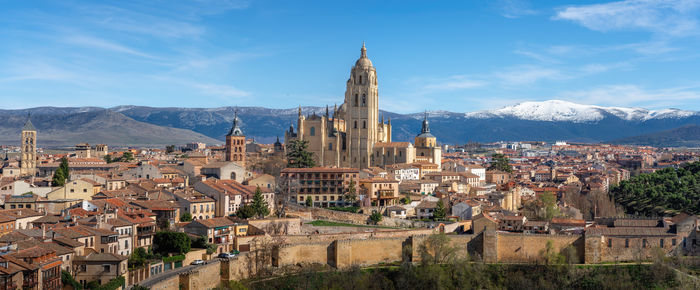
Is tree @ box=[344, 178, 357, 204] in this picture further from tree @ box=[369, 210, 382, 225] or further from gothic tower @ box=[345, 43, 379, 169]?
gothic tower @ box=[345, 43, 379, 169]

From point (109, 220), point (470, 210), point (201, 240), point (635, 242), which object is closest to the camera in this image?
point (109, 220)

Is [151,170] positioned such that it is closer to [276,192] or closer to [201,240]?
[276,192]

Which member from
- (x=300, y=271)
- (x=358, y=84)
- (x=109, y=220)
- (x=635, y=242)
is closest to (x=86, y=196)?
(x=109, y=220)

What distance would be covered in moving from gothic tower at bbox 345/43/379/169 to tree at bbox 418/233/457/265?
122 ft

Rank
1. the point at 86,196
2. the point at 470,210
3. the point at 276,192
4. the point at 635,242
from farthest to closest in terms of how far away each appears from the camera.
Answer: the point at 276,192 → the point at 470,210 → the point at 86,196 → the point at 635,242

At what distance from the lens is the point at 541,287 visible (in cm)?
3584

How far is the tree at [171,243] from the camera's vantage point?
34219mm

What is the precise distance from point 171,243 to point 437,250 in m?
12.3

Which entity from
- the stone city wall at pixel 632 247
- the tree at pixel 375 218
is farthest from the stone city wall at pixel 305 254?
the stone city wall at pixel 632 247

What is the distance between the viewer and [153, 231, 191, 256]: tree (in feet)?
112

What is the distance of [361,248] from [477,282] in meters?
5.73

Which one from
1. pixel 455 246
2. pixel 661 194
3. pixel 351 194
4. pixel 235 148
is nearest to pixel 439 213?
pixel 351 194

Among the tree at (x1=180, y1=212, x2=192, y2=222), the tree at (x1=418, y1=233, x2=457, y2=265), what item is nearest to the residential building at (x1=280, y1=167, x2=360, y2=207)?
the tree at (x1=180, y1=212, x2=192, y2=222)

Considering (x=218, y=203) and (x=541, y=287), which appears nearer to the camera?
(x=541, y=287)
